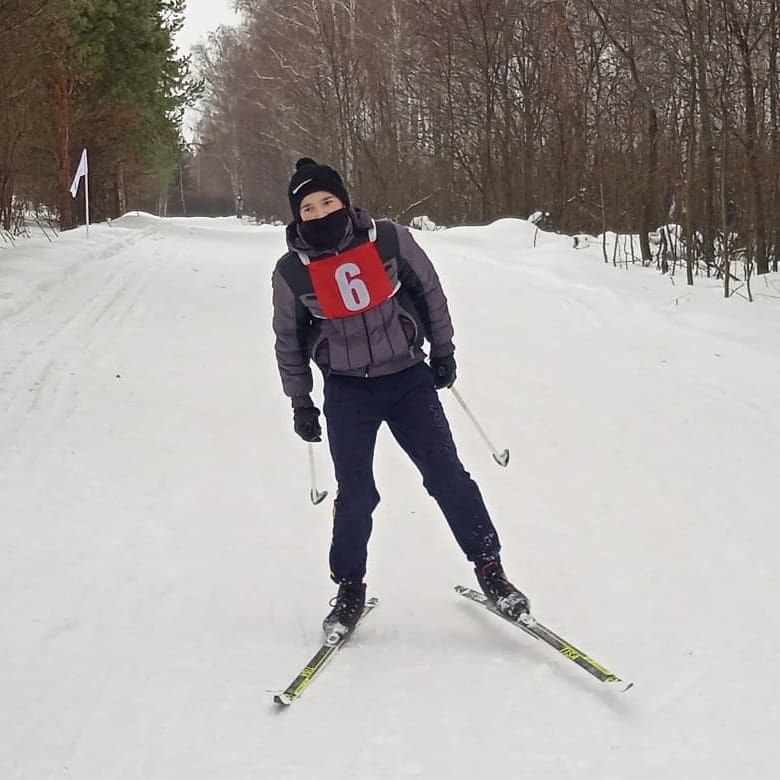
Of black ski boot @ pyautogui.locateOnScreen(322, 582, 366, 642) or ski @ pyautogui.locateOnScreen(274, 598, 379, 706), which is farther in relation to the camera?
black ski boot @ pyautogui.locateOnScreen(322, 582, 366, 642)

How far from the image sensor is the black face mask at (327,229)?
120 inches

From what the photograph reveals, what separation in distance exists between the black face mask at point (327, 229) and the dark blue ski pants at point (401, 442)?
0.50m

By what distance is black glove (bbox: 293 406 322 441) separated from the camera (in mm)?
3346

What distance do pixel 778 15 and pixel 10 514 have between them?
9.86 meters

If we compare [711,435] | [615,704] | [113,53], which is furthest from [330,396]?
[113,53]

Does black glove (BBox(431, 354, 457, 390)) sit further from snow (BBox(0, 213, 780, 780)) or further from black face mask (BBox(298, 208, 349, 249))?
snow (BBox(0, 213, 780, 780))

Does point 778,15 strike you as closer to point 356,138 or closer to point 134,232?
point 134,232

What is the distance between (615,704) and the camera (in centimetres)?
281

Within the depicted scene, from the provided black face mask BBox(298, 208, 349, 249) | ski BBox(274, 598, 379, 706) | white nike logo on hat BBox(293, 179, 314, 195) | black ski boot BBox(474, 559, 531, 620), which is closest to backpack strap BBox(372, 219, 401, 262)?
black face mask BBox(298, 208, 349, 249)

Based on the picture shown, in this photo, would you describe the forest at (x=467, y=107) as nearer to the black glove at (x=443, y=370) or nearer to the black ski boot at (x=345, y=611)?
the black glove at (x=443, y=370)

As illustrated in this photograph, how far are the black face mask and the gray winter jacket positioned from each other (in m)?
0.03

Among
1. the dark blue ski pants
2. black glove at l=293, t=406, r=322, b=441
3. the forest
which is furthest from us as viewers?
the forest

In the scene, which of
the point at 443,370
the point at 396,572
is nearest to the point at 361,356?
the point at 443,370

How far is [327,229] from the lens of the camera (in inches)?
120
